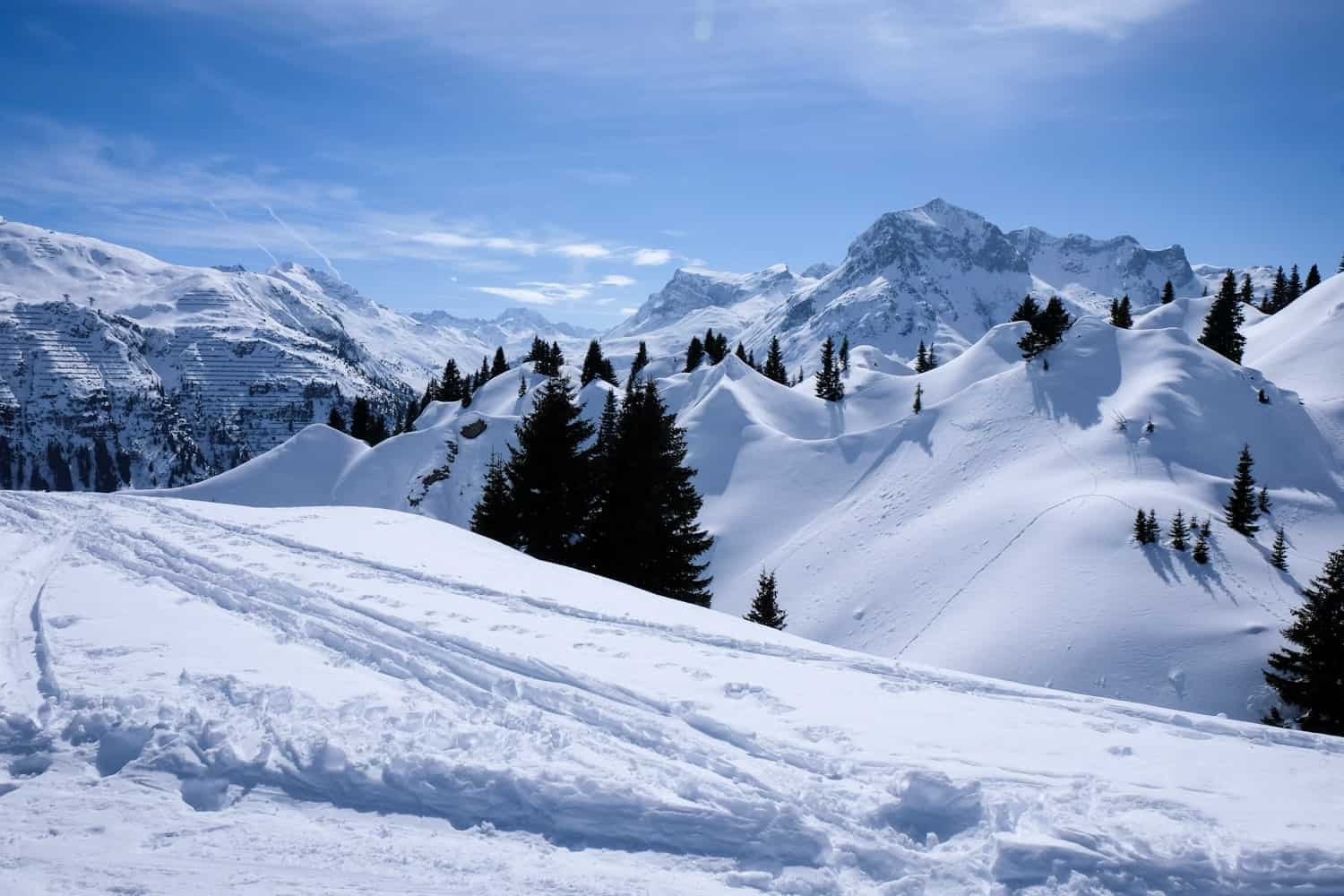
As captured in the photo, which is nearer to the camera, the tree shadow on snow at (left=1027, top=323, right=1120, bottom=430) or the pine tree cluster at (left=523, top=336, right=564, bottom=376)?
the tree shadow on snow at (left=1027, top=323, right=1120, bottom=430)

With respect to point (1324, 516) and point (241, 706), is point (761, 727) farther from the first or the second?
point (1324, 516)

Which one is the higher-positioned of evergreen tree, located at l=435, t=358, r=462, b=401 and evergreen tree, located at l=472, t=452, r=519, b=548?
evergreen tree, located at l=435, t=358, r=462, b=401

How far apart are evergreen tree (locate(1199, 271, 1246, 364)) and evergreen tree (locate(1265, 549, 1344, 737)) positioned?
2023 inches

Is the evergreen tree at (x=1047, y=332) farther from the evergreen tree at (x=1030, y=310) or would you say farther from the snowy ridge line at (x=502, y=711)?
the snowy ridge line at (x=502, y=711)

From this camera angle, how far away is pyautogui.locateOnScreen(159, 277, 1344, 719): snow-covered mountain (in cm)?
2498

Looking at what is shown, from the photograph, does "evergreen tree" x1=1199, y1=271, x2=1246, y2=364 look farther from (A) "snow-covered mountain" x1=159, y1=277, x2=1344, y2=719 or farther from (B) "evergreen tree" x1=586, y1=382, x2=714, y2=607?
(B) "evergreen tree" x1=586, y1=382, x2=714, y2=607

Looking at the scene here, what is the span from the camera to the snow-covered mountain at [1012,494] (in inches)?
984

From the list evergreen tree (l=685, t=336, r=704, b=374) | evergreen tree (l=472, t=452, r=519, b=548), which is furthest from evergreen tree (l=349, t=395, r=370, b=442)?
evergreen tree (l=472, t=452, r=519, b=548)

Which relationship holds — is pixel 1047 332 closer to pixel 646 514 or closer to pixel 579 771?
pixel 646 514

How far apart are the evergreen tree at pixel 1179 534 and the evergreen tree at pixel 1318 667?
6053 mm

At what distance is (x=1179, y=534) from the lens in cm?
2805

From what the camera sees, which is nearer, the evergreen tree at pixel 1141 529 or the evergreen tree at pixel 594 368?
the evergreen tree at pixel 1141 529

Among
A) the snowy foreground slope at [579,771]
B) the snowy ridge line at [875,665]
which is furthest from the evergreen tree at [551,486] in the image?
the snowy foreground slope at [579,771]

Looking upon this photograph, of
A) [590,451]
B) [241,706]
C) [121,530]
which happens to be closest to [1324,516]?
[590,451]
